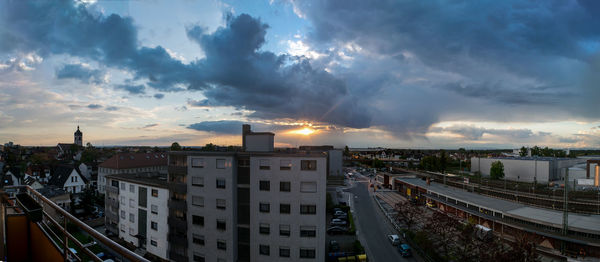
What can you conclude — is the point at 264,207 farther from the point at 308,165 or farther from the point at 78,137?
the point at 78,137

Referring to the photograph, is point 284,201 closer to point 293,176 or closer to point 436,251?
point 293,176

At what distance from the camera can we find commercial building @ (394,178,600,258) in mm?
24188

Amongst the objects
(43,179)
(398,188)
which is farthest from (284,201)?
(43,179)

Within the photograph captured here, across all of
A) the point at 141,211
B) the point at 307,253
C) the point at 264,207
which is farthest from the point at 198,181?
the point at 307,253

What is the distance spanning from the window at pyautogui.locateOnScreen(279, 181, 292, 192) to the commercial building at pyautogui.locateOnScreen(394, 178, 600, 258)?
22.9 m

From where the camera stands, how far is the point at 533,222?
27.4m

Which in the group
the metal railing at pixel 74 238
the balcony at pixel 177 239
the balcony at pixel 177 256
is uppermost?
the metal railing at pixel 74 238

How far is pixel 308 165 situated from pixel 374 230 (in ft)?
65.4

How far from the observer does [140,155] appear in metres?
59.9

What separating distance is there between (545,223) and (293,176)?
88.3 feet

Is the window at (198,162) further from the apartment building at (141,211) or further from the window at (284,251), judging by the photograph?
the window at (284,251)

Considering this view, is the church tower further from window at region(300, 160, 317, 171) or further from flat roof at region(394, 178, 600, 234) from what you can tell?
flat roof at region(394, 178, 600, 234)

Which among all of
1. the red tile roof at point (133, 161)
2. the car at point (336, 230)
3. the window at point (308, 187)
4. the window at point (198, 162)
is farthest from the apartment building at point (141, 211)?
the red tile roof at point (133, 161)

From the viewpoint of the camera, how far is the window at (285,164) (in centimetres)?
2177
